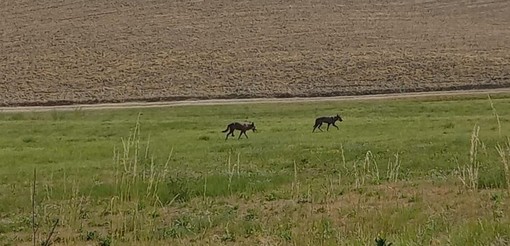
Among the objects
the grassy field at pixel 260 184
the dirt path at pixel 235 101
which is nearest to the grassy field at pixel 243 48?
the dirt path at pixel 235 101

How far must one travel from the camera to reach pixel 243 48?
75062 millimetres

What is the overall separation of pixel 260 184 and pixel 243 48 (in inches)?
2322

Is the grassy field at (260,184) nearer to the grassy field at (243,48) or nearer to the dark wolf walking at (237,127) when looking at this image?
the dark wolf walking at (237,127)

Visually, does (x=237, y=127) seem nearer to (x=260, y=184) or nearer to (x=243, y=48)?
(x=260, y=184)

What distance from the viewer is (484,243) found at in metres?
7.42

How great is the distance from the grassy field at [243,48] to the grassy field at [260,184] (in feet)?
82.8

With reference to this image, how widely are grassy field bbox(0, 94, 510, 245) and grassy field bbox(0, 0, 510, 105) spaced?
25246 millimetres

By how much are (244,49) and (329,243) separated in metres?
67.3

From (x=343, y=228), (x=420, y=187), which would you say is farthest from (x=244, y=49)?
(x=343, y=228)

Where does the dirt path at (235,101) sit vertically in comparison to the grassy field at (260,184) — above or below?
below

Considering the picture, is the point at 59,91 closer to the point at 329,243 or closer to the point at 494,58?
the point at 494,58

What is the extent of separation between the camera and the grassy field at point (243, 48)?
2461 inches

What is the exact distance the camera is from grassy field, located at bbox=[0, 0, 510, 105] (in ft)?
205

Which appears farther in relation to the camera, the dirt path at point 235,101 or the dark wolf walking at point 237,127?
the dirt path at point 235,101
